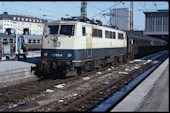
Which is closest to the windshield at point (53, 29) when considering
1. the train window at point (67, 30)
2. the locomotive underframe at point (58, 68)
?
the train window at point (67, 30)

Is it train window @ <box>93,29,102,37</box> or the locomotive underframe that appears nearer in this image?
the locomotive underframe

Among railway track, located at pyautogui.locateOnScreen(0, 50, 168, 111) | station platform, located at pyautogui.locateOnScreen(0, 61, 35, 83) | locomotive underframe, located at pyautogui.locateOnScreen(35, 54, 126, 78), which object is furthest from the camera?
locomotive underframe, located at pyautogui.locateOnScreen(35, 54, 126, 78)

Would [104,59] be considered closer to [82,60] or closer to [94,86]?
[82,60]

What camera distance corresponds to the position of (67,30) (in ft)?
59.7

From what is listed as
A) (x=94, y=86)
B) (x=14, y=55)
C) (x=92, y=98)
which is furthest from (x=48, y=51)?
(x=14, y=55)

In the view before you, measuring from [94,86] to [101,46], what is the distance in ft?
22.1

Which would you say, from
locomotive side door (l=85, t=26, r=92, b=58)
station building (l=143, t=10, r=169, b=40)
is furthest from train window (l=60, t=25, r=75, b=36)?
station building (l=143, t=10, r=169, b=40)

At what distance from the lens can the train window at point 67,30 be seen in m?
18.0

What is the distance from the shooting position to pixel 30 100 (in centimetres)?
1184

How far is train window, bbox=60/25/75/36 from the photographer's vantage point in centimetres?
1804

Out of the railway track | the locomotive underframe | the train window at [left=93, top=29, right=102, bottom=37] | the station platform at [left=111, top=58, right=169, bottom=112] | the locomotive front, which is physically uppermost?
the train window at [left=93, top=29, right=102, bottom=37]

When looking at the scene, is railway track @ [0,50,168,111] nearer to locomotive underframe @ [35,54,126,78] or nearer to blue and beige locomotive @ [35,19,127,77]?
locomotive underframe @ [35,54,126,78]

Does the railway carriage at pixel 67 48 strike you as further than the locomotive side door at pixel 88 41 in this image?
No

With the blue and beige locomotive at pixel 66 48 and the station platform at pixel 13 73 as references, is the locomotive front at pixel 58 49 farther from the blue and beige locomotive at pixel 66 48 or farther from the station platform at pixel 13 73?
the station platform at pixel 13 73
